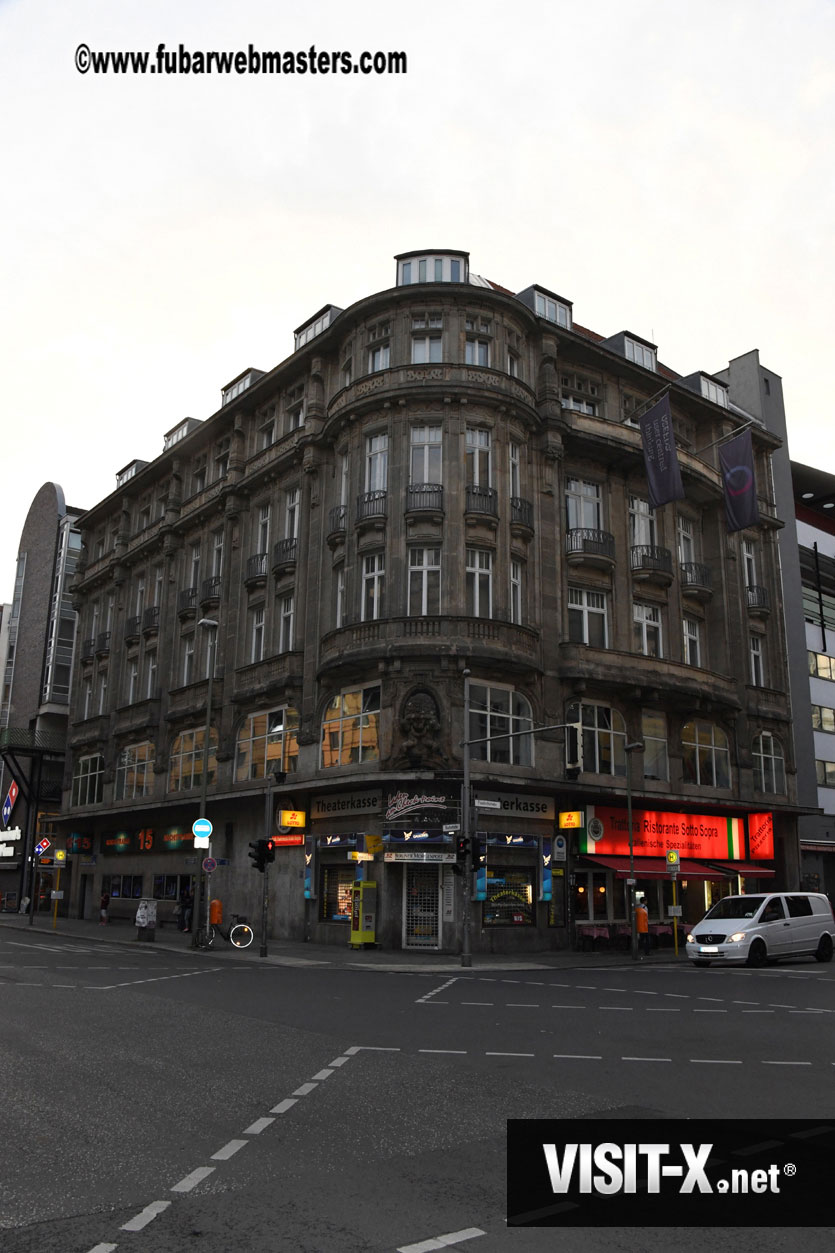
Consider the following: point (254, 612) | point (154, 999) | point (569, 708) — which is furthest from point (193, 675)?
point (154, 999)

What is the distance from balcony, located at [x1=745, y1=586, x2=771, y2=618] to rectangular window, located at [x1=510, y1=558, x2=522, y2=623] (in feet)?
49.9

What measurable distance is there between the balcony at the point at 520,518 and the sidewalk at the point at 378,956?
15020 millimetres

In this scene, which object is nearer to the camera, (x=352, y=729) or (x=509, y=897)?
(x=509, y=897)

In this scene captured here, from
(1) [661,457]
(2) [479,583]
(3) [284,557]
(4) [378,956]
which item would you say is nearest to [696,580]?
Answer: (1) [661,457]

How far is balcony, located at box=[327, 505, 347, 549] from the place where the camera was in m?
37.0

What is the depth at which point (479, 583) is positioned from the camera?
34.8 meters

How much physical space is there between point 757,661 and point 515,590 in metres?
16.4

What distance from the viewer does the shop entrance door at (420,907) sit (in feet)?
103

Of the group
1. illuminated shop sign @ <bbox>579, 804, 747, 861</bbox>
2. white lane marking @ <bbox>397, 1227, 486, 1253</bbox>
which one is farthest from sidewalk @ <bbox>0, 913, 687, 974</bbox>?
white lane marking @ <bbox>397, 1227, 486, 1253</bbox>

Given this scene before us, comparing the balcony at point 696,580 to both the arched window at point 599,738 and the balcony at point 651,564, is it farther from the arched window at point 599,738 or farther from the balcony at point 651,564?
the arched window at point 599,738

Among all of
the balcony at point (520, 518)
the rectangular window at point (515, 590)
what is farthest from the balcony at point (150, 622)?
the balcony at point (520, 518)

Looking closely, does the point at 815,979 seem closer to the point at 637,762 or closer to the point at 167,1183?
the point at 637,762

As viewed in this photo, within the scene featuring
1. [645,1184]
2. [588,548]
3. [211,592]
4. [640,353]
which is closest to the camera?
[645,1184]

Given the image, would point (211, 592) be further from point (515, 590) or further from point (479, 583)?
point (515, 590)
